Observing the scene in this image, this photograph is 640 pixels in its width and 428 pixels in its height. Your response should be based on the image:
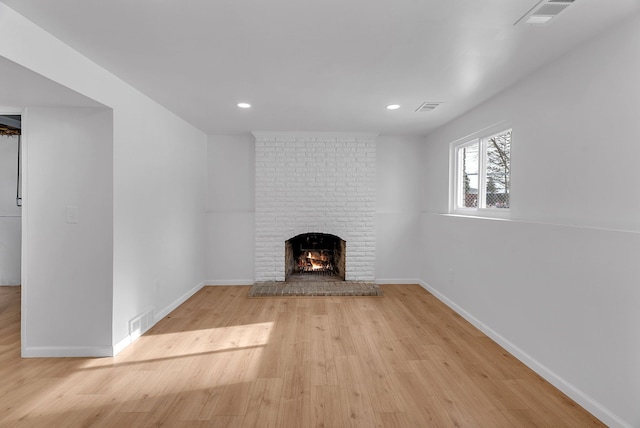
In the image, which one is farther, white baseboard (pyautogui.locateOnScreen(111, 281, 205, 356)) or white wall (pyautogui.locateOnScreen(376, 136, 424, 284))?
white wall (pyautogui.locateOnScreen(376, 136, 424, 284))

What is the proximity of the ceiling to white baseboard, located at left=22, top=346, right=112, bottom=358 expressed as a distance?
219cm

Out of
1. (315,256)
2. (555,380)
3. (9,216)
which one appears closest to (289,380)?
(555,380)

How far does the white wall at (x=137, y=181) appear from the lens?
1.96m

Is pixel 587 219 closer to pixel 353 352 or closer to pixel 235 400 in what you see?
pixel 353 352

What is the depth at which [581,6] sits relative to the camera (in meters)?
1.67

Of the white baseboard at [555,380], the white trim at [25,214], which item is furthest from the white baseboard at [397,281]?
the white trim at [25,214]

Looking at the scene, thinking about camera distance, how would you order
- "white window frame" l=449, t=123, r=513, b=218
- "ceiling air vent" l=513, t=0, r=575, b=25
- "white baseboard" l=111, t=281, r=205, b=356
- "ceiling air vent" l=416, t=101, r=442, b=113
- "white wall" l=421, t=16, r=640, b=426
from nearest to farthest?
"ceiling air vent" l=513, t=0, r=575, b=25 → "white wall" l=421, t=16, r=640, b=426 → "white baseboard" l=111, t=281, r=205, b=356 → "white window frame" l=449, t=123, r=513, b=218 → "ceiling air vent" l=416, t=101, r=442, b=113

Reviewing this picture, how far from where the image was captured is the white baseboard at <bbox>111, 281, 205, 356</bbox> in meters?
2.71

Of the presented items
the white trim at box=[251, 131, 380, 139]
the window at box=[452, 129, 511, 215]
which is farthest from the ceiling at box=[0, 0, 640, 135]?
the white trim at box=[251, 131, 380, 139]

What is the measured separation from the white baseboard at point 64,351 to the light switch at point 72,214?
1.01 metres

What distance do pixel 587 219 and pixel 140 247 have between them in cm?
348

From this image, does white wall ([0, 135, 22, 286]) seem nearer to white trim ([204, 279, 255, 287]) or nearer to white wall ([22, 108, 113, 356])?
white trim ([204, 279, 255, 287])

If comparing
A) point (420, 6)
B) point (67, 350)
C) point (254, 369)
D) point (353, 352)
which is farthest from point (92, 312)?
point (420, 6)

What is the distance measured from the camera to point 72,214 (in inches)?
101
